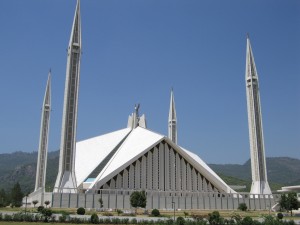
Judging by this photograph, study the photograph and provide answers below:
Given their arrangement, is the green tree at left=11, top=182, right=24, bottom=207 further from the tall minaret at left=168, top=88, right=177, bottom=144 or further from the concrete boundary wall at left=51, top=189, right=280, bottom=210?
the tall minaret at left=168, top=88, right=177, bottom=144

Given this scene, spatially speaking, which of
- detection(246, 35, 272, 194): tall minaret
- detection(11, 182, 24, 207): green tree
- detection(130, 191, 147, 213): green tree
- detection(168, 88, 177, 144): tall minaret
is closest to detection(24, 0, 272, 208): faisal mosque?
detection(246, 35, 272, 194): tall minaret

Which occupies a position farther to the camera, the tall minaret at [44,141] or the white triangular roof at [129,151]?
the tall minaret at [44,141]

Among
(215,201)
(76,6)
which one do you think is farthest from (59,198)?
(76,6)

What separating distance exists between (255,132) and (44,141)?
24.2 metres

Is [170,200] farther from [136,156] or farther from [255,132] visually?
[255,132]

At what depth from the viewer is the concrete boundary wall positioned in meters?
29.7

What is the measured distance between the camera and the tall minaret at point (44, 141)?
1654 inches

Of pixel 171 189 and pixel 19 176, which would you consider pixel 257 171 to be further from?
pixel 19 176

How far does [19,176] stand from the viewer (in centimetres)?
14388

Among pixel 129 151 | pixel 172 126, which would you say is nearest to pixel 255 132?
pixel 129 151

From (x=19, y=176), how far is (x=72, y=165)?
4785 inches

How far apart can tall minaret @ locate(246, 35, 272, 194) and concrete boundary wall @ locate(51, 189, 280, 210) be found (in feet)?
5.28

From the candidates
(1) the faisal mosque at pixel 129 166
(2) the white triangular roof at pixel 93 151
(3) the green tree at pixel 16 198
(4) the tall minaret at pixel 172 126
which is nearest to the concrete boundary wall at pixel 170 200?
(1) the faisal mosque at pixel 129 166

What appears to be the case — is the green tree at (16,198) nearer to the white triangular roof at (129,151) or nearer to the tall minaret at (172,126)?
the white triangular roof at (129,151)
